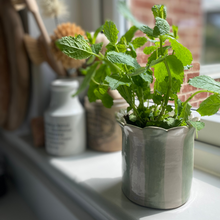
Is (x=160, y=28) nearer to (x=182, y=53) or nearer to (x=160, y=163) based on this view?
(x=182, y=53)

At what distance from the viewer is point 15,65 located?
0.72 metres

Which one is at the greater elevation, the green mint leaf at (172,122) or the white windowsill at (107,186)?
the green mint leaf at (172,122)

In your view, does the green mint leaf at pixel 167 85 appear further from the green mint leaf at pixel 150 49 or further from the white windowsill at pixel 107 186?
the white windowsill at pixel 107 186

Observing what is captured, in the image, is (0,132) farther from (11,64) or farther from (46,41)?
(46,41)

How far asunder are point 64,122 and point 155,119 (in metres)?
0.27

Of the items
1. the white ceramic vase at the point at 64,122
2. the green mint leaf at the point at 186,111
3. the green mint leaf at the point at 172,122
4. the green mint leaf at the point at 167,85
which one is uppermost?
the green mint leaf at the point at 167,85

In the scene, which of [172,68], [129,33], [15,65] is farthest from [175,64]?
[15,65]

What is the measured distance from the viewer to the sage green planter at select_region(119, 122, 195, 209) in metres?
0.32

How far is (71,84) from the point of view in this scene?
573 mm

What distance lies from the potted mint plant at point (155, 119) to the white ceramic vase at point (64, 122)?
Answer: 209 mm

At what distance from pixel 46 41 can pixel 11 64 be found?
0.19 m

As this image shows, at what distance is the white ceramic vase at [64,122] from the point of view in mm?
555

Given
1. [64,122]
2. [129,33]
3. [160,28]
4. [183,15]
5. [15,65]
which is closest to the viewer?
[160,28]

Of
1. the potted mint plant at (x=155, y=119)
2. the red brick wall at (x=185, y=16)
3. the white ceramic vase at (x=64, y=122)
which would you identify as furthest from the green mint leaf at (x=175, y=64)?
the red brick wall at (x=185, y=16)
